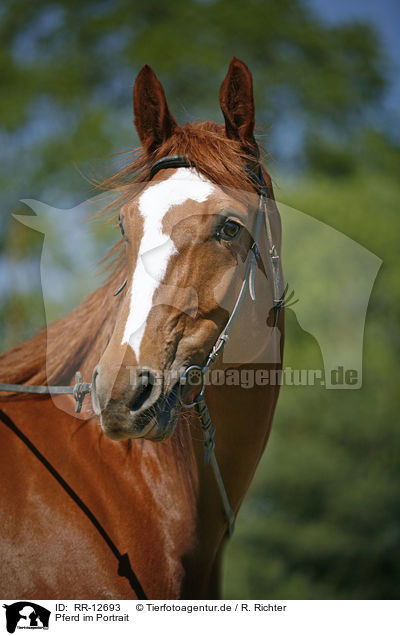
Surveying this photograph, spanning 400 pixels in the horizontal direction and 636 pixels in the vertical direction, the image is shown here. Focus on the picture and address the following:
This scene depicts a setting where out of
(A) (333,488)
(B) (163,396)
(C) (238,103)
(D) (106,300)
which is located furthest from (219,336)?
(A) (333,488)

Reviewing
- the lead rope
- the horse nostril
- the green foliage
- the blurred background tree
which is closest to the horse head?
the horse nostril

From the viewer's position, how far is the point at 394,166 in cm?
573

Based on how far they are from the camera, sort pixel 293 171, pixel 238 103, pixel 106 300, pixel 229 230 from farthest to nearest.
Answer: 1. pixel 293 171
2. pixel 106 300
3. pixel 238 103
4. pixel 229 230

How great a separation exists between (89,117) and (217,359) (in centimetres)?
437

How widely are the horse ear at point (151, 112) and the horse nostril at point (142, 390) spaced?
623mm

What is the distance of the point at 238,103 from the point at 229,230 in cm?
35

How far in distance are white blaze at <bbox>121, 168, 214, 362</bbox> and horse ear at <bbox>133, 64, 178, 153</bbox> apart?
0.54 ft

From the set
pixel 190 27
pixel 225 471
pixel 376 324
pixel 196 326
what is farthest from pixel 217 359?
pixel 190 27

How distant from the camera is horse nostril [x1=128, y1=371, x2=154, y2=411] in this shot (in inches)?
37.2

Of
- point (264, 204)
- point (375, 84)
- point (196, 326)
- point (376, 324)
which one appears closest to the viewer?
point (196, 326)

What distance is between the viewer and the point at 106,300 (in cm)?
133
